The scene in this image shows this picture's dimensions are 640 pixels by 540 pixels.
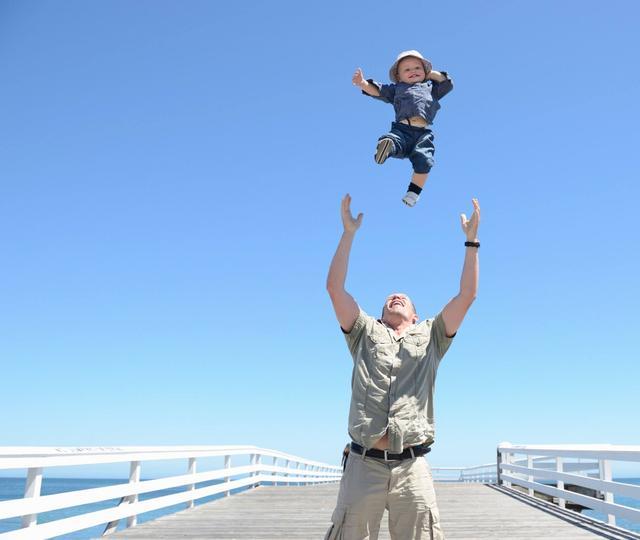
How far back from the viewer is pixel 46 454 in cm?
476

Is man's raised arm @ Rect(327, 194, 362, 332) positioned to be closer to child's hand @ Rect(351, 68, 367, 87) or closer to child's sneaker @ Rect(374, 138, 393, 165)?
Result: child's sneaker @ Rect(374, 138, 393, 165)

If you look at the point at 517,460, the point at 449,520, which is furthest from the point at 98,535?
the point at 517,460

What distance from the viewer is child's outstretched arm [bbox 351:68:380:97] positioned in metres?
4.73

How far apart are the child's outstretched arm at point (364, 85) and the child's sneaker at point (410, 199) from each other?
91cm

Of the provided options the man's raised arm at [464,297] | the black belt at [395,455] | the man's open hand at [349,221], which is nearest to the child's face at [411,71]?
the man's open hand at [349,221]

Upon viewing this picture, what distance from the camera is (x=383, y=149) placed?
4.09 m

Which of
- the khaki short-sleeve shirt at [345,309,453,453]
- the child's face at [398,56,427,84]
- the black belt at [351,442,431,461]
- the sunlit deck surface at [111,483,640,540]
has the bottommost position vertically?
the sunlit deck surface at [111,483,640,540]

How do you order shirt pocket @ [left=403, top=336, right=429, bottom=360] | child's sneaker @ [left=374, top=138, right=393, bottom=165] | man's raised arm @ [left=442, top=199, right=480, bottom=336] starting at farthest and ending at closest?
child's sneaker @ [left=374, top=138, right=393, bottom=165] → man's raised arm @ [left=442, top=199, right=480, bottom=336] → shirt pocket @ [left=403, top=336, right=429, bottom=360]

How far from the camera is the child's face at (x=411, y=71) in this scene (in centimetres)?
461

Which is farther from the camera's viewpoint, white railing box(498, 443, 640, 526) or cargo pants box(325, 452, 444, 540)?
white railing box(498, 443, 640, 526)

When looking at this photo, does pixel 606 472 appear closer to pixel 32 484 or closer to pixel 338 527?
pixel 338 527

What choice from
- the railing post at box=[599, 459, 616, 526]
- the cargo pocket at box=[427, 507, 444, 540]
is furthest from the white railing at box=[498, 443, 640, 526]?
the cargo pocket at box=[427, 507, 444, 540]

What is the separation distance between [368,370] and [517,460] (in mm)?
13351

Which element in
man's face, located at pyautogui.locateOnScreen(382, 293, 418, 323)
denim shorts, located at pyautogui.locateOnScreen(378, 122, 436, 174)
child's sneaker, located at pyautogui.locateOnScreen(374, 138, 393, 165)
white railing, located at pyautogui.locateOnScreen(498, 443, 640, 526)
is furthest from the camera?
white railing, located at pyautogui.locateOnScreen(498, 443, 640, 526)
